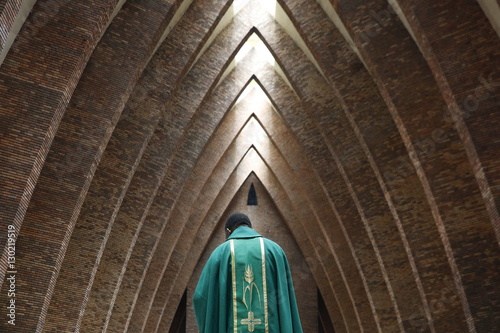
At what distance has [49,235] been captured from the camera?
10.9 metres

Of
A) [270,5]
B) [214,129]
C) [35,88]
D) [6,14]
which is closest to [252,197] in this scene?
[214,129]

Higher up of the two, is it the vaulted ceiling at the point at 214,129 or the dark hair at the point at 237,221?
the vaulted ceiling at the point at 214,129

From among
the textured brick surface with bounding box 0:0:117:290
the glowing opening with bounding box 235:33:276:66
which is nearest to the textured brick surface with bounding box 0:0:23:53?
the textured brick surface with bounding box 0:0:117:290

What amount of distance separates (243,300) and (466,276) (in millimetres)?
6937

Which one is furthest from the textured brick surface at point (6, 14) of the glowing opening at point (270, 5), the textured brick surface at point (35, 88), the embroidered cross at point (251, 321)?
the glowing opening at point (270, 5)

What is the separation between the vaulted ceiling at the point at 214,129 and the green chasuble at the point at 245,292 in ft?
13.1

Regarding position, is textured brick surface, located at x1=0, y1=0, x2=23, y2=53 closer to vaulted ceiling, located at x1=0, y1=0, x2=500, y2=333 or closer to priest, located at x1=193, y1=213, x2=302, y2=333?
vaulted ceiling, located at x1=0, y1=0, x2=500, y2=333

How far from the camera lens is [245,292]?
17.4 ft

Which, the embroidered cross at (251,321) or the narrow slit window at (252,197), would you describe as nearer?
the embroidered cross at (251,321)

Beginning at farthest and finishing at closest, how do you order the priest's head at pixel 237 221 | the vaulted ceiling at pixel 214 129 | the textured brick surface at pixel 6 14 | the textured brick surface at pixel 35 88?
the vaulted ceiling at pixel 214 129 → the textured brick surface at pixel 35 88 → the textured brick surface at pixel 6 14 → the priest's head at pixel 237 221

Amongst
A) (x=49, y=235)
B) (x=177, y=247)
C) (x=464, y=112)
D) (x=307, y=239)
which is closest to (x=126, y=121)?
(x=49, y=235)

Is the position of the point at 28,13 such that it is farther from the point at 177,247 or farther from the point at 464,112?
the point at 177,247

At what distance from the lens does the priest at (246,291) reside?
5.24 metres

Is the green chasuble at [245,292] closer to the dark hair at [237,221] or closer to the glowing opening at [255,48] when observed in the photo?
the dark hair at [237,221]
